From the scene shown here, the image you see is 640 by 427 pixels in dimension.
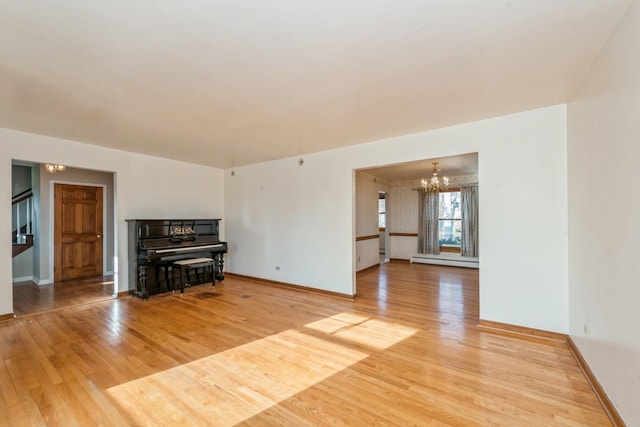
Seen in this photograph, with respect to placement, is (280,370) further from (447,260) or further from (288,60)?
(447,260)

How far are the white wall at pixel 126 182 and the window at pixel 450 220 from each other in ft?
20.2

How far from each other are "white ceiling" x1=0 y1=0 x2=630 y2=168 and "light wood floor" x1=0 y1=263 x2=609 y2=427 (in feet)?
7.96

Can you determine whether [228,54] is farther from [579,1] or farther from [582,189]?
[582,189]

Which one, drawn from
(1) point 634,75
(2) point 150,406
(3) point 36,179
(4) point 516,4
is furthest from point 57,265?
(1) point 634,75

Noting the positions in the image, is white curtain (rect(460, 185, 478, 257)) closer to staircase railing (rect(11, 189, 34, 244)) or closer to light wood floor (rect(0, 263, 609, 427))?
light wood floor (rect(0, 263, 609, 427))

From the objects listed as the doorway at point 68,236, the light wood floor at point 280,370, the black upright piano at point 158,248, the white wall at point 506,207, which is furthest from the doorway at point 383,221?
the doorway at point 68,236

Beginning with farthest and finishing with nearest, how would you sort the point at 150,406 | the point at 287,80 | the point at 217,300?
the point at 217,300
the point at 287,80
the point at 150,406

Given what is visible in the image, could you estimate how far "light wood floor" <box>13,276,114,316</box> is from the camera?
4004mm

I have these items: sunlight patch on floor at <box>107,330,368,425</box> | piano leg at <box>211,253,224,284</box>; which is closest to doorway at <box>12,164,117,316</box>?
piano leg at <box>211,253,224,284</box>

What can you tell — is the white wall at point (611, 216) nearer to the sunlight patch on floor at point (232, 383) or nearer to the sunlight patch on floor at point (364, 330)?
the sunlight patch on floor at point (364, 330)

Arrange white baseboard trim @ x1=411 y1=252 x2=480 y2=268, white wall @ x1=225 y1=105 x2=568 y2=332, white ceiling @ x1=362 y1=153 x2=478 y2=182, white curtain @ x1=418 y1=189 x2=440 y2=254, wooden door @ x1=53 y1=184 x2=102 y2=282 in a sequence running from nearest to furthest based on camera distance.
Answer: white wall @ x1=225 y1=105 x2=568 y2=332 < wooden door @ x1=53 y1=184 x2=102 y2=282 < white ceiling @ x1=362 y1=153 x2=478 y2=182 < white baseboard trim @ x1=411 y1=252 x2=480 y2=268 < white curtain @ x1=418 y1=189 x2=440 y2=254

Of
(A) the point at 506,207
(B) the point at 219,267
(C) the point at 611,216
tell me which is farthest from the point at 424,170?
(B) the point at 219,267

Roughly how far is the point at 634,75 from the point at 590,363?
2.08 metres

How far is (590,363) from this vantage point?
7.11ft
